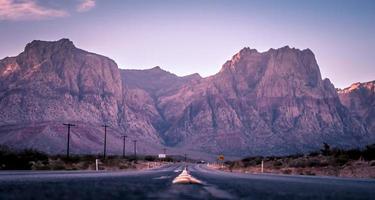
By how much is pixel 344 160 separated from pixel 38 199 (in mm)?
43891

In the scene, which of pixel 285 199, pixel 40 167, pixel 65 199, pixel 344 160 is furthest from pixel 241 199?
pixel 40 167

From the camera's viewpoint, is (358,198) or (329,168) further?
(329,168)

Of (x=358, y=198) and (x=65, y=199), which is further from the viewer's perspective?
(x=358, y=198)

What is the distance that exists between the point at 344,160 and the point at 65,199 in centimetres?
4336

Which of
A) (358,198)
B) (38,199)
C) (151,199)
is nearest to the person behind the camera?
(38,199)

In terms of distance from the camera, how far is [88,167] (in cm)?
7319

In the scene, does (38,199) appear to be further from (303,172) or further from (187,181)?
(303,172)

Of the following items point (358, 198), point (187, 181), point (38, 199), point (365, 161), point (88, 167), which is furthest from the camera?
point (88, 167)

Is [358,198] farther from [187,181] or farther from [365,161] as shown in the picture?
[365,161]

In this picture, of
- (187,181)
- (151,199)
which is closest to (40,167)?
(187,181)

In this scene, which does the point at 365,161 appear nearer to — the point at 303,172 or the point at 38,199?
the point at 303,172

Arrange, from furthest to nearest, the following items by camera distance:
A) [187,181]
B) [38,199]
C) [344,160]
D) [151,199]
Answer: [344,160] < [187,181] < [151,199] < [38,199]

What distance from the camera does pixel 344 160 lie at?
53031 mm

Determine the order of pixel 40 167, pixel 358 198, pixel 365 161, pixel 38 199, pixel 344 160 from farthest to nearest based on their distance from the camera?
pixel 40 167, pixel 344 160, pixel 365 161, pixel 358 198, pixel 38 199
